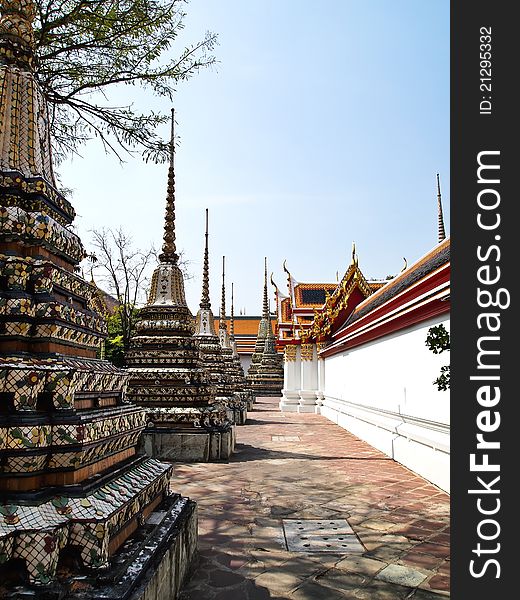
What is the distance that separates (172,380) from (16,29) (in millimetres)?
5979

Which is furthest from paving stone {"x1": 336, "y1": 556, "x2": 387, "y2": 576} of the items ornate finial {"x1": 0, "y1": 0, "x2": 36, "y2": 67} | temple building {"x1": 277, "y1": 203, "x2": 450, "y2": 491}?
ornate finial {"x1": 0, "y1": 0, "x2": 36, "y2": 67}

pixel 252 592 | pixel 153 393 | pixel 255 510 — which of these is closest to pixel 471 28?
pixel 252 592

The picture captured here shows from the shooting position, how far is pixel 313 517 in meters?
4.96

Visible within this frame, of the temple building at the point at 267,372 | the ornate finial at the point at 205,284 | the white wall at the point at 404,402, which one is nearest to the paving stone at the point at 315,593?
the white wall at the point at 404,402

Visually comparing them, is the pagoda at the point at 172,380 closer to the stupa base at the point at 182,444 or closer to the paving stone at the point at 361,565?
the stupa base at the point at 182,444

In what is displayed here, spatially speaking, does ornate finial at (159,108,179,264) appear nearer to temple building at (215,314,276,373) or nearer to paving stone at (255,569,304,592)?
paving stone at (255,569,304,592)

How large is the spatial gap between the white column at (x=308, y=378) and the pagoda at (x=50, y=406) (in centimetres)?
1655

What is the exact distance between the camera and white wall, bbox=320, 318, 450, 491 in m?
6.75

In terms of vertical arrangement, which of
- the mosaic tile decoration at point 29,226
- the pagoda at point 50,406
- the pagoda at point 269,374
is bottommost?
the pagoda at point 269,374

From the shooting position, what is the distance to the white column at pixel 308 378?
784 inches

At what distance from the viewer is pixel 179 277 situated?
963 centimetres

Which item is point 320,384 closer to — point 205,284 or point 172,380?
point 205,284

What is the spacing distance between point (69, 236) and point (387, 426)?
735cm

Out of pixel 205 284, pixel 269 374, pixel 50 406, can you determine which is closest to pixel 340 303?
pixel 205 284
